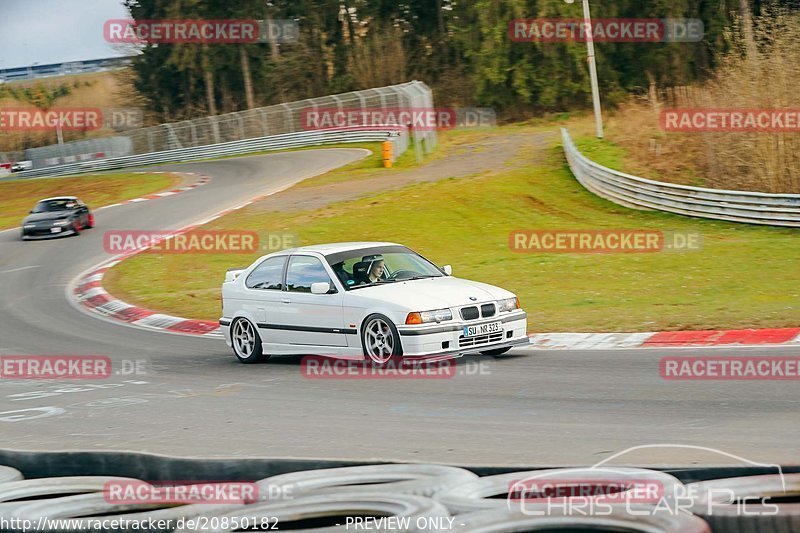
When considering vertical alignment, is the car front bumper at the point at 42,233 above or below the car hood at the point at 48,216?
below

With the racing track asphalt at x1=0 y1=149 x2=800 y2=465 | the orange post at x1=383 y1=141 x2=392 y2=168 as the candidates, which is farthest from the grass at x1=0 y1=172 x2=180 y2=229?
the racing track asphalt at x1=0 y1=149 x2=800 y2=465

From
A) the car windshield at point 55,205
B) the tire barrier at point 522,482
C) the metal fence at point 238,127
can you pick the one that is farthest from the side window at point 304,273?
the metal fence at point 238,127

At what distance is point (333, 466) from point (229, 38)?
66.5 m

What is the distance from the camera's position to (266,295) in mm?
12492

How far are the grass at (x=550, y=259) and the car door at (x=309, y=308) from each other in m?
3.27

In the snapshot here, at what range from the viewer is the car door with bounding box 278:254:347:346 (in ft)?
37.9

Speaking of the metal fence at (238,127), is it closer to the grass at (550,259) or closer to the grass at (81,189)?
the grass at (81,189)

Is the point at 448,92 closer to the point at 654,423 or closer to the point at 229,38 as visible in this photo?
the point at 229,38

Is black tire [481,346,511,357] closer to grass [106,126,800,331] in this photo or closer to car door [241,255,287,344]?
grass [106,126,800,331]

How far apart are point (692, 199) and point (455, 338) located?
17.6 metres

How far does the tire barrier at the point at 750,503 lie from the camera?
4.15 meters

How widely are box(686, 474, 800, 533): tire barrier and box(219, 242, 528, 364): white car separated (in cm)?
605

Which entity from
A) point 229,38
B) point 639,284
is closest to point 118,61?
point 229,38

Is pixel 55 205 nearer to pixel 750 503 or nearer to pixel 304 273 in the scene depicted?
pixel 304 273
